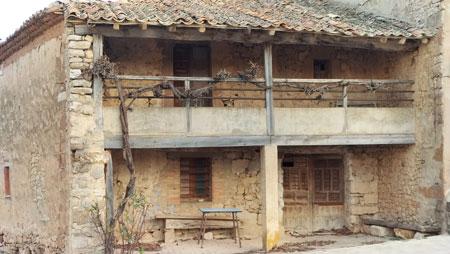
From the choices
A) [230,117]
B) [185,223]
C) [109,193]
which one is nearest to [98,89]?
[109,193]

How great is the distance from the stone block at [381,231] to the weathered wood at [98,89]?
7.05 meters

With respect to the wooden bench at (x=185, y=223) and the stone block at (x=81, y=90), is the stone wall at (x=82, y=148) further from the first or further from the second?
the wooden bench at (x=185, y=223)

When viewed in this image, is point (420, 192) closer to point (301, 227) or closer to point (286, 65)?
point (301, 227)

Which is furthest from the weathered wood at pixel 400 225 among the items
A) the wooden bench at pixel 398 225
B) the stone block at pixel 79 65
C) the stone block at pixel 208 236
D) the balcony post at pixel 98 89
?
the stone block at pixel 79 65

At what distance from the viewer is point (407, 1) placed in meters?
14.0

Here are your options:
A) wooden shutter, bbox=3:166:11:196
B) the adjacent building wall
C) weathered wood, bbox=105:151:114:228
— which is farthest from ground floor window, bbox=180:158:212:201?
the adjacent building wall

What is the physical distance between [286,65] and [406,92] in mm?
2906

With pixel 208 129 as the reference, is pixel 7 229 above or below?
below

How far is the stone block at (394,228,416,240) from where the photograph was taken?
13.4 metres

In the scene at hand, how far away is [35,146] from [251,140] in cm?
511

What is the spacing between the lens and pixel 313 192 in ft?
49.6

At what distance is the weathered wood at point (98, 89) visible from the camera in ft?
36.9

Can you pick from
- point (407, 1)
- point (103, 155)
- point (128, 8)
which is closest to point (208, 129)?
point (103, 155)

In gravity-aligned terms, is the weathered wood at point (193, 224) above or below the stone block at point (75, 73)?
below
